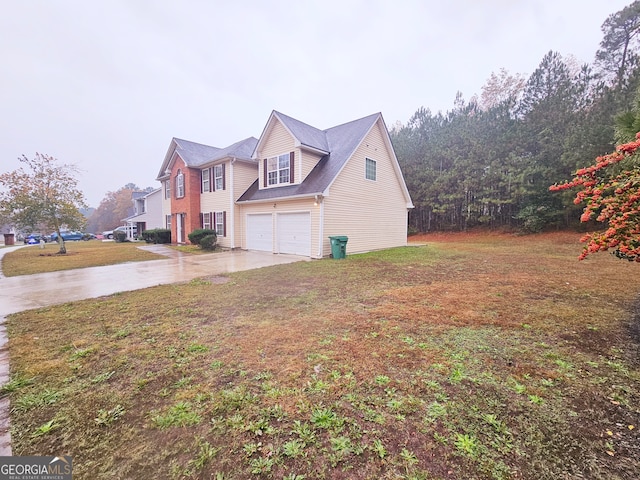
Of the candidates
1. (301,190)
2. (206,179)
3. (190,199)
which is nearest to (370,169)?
(301,190)

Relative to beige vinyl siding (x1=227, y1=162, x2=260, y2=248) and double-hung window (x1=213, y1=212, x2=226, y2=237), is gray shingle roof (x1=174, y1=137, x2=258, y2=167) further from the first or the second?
double-hung window (x1=213, y1=212, x2=226, y2=237)

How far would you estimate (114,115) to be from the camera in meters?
27.5

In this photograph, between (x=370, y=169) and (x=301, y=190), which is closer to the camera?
(x=301, y=190)

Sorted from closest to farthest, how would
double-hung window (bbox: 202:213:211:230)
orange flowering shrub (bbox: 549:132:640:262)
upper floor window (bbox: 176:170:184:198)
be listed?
orange flowering shrub (bbox: 549:132:640:262)
double-hung window (bbox: 202:213:211:230)
upper floor window (bbox: 176:170:184:198)

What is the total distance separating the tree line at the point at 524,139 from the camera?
16.3 metres

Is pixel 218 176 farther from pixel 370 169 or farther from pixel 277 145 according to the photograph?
pixel 370 169

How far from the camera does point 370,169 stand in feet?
44.7

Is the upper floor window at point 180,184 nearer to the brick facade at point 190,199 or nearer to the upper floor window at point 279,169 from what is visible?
the brick facade at point 190,199

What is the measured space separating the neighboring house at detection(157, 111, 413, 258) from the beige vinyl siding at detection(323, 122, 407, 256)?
0.05 m

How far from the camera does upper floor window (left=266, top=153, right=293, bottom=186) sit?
42.3 feet

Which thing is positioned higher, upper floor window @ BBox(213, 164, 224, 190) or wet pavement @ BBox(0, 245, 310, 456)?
upper floor window @ BBox(213, 164, 224, 190)

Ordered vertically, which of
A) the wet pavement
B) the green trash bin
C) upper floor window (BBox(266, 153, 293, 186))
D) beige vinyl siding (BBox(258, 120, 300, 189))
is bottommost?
the wet pavement

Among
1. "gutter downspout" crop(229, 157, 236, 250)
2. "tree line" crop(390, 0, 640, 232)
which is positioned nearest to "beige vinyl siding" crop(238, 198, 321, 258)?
"gutter downspout" crop(229, 157, 236, 250)

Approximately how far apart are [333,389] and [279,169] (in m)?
12.3
